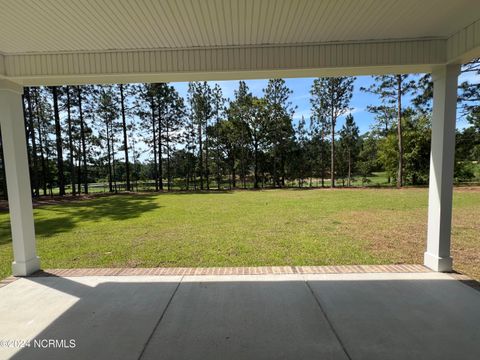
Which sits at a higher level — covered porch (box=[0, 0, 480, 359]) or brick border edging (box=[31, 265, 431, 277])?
covered porch (box=[0, 0, 480, 359])

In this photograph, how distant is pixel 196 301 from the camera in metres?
3.02

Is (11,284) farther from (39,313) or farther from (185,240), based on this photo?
Answer: (185,240)

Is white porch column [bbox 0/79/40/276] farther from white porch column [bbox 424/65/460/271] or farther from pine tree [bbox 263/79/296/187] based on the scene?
pine tree [bbox 263/79/296/187]

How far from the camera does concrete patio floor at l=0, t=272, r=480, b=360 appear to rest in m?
2.18

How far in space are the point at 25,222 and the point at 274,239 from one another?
440 centimetres

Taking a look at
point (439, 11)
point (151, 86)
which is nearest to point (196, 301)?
point (439, 11)

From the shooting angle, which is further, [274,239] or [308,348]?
[274,239]

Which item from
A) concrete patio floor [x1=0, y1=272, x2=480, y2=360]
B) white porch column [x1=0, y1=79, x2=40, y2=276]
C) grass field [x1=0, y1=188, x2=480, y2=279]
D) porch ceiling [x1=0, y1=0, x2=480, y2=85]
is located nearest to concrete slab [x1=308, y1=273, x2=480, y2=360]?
concrete patio floor [x1=0, y1=272, x2=480, y2=360]

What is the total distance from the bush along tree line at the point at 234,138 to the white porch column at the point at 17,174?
16643mm

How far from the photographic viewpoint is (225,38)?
315 centimetres

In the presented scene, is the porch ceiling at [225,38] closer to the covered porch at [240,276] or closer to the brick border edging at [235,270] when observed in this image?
the covered porch at [240,276]

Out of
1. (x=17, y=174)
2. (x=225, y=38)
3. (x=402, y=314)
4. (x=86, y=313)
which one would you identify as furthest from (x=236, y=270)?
(x=17, y=174)

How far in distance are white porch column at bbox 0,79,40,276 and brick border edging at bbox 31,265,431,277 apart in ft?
1.24

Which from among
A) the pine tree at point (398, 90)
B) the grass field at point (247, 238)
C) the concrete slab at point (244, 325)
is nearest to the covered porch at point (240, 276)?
the concrete slab at point (244, 325)
